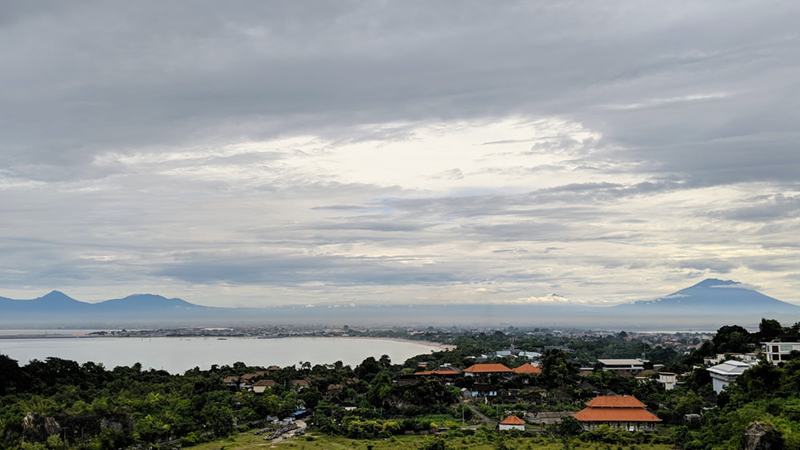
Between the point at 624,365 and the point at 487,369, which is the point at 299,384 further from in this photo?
the point at 624,365

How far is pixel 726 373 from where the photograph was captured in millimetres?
28922

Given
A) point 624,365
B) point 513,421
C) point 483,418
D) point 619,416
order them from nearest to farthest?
point 619,416 → point 513,421 → point 483,418 → point 624,365

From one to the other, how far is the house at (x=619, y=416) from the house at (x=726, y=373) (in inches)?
165

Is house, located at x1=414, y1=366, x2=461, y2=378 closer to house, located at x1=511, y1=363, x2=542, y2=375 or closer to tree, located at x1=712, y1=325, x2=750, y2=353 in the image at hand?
house, located at x1=511, y1=363, x2=542, y2=375

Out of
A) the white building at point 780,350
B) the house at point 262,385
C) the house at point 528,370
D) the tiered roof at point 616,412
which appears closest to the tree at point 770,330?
the white building at point 780,350

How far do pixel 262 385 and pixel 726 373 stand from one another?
26.5m

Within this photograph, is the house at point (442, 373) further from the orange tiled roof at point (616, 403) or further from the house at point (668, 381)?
the orange tiled roof at point (616, 403)

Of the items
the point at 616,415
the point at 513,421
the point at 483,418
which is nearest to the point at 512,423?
the point at 513,421

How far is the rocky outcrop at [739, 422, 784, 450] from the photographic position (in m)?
→ 18.4

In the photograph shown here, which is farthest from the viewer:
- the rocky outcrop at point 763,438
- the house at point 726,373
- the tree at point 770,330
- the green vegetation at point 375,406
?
the tree at point 770,330

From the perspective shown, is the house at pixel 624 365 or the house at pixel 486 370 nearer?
the house at pixel 486 370

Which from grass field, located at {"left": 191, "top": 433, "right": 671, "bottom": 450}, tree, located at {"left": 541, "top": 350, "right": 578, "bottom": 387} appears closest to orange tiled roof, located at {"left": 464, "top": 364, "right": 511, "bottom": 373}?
tree, located at {"left": 541, "top": 350, "right": 578, "bottom": 387}

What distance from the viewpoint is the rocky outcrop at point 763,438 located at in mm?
18359

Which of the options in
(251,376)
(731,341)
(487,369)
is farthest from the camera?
(487,369)
